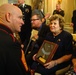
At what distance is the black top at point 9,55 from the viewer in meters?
1.10

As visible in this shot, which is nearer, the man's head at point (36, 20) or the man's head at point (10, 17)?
the man's head at point (10, 17)

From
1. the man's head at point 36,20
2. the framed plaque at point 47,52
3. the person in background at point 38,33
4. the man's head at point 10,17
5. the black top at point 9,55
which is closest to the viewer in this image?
the black top at point 9,55

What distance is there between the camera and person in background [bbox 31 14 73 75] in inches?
91.7

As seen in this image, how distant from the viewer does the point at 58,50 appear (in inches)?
93.5

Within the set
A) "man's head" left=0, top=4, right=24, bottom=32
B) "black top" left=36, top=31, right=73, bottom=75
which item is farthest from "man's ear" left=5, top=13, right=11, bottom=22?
"black top" left=36, top=31, right=73, bottom=75

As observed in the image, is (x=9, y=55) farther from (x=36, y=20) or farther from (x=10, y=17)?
(x=36, y=20)

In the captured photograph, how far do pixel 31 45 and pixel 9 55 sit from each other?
1.89m

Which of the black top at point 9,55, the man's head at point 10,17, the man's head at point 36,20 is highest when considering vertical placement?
the man's head at point 10,17

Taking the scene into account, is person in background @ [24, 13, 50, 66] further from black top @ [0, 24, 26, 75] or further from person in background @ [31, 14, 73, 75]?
black top @ [0, 24, 26, 75]

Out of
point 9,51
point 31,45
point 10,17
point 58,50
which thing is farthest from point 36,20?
point 9,51

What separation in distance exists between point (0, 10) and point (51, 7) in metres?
4.68

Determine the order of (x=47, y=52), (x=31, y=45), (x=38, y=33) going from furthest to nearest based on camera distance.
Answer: (x=31, y=45)
(x=38, y=33)
(x=47, y=52)

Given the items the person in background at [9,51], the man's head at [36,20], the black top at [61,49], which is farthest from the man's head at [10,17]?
the man's head at [36,20]

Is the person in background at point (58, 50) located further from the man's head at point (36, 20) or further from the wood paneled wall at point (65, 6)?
the wood paneled wall at point (65, 6)
